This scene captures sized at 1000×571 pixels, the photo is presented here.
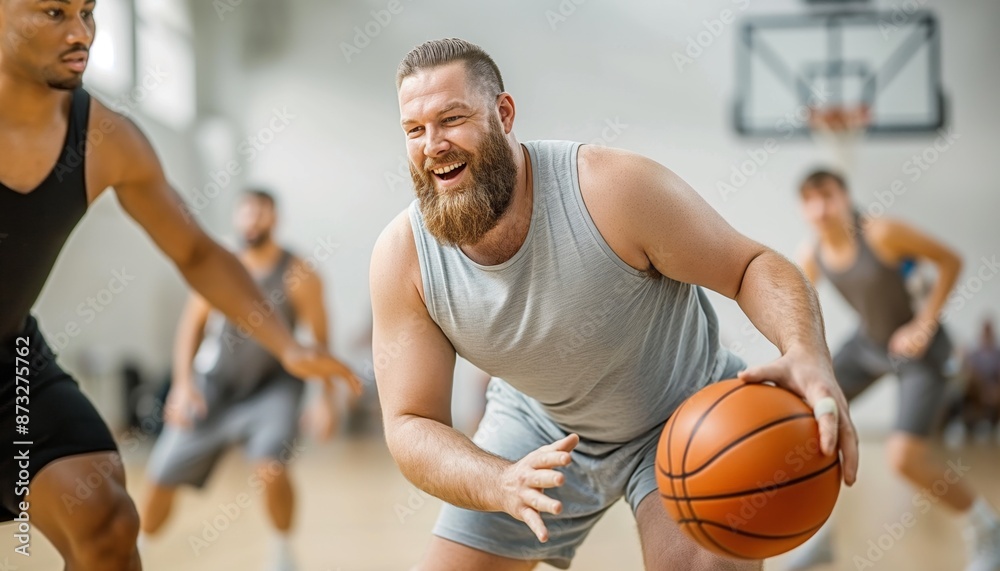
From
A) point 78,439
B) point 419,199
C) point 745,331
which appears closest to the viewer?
point 419,199

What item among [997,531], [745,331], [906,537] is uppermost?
[997,531]

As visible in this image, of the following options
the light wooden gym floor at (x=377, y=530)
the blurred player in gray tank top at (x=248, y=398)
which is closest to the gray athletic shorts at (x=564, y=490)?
the blurred player in gray tank top at (x=248, y=398)

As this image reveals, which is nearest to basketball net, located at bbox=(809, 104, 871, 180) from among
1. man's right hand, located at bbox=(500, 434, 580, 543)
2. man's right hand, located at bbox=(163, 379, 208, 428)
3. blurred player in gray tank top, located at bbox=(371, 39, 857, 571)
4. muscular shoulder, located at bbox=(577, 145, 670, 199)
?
man's right hand, located at bbox=(163, 379, 208, 428)

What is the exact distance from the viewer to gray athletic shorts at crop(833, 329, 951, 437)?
15.1ft

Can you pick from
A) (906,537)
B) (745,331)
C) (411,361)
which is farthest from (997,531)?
(745,331)

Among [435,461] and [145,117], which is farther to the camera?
[145,117]

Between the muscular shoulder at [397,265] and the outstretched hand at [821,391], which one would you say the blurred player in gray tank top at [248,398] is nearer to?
the muscular shoulder at [397,265]

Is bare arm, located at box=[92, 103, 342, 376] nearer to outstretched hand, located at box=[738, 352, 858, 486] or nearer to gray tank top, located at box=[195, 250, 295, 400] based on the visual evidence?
outstretched hand, located at box=[738, 352, 858, 486]

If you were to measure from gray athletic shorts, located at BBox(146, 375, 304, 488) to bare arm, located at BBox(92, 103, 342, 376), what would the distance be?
1671 millimetres

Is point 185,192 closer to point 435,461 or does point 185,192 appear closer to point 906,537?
point 906,537

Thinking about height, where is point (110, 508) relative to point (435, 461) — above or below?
below

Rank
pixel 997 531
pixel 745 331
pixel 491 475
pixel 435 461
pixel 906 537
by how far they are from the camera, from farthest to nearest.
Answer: pixel 745 331, pixel 906 537, pixel 997 531, pixel 435 461, pixel 491 475

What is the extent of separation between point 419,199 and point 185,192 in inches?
395

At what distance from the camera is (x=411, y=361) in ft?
7.78
